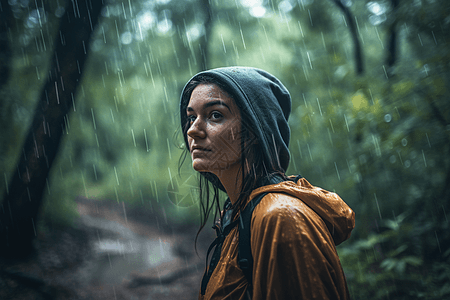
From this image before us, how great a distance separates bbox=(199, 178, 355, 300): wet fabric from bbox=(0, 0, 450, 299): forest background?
91cm

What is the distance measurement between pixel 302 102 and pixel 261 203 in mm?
6140

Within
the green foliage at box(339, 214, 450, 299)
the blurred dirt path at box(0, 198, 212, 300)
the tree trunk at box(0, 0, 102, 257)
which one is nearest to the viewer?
the green foliage at box(339, 214, 450, 299)

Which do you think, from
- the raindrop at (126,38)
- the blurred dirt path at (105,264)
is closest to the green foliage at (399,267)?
the blurred dirt path at (105,264)

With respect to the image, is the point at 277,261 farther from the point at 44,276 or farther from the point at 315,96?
the point at 315,96

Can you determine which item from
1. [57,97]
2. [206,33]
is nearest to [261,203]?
[57,97]

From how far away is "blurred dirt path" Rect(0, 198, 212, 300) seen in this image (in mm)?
4410

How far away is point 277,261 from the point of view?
94 cm

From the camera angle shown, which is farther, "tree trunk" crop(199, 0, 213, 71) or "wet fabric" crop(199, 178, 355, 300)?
"tree trunk" crop(199, 0, 213, 71)

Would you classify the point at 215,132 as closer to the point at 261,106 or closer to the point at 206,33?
the point at 261,106

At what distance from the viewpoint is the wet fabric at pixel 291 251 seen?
0.93m

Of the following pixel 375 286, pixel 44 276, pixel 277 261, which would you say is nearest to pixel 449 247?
pixel 375 286

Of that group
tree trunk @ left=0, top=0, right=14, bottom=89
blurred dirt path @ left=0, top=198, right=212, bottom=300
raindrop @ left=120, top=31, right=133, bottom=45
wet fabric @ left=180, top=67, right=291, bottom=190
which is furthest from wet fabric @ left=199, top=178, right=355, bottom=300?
raindrop @ left=120, top=31, right=133, bottom=45

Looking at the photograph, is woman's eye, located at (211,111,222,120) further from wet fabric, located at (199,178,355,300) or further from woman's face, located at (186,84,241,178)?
wet fabric, located at (199,178,355,300)

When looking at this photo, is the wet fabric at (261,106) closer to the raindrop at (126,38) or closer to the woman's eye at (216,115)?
the woman's eye at (216,115)
